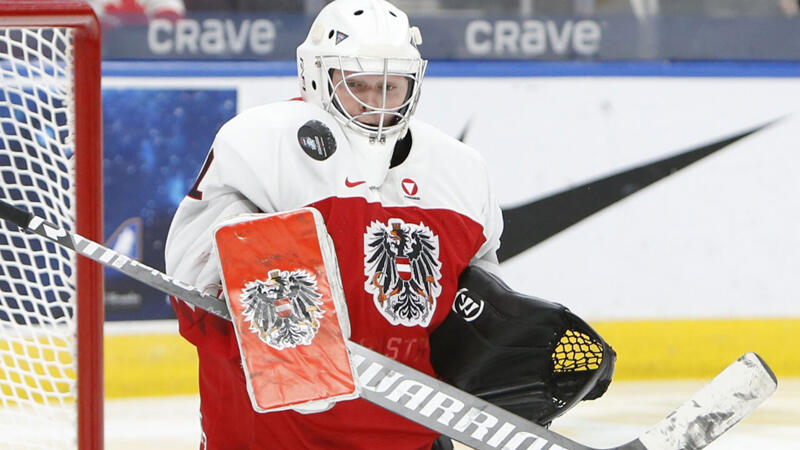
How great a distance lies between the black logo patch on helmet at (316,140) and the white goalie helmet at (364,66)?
0.13 feet

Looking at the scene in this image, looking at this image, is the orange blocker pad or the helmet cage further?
the helmet cage

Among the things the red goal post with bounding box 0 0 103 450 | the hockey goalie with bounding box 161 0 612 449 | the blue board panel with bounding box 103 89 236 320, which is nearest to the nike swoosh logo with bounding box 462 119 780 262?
the blue board panel with bounding box 103 89 236 320

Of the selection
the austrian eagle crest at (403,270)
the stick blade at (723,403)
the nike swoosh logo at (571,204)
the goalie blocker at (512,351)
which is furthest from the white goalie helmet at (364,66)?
the nike swoosh logo at (571,204)

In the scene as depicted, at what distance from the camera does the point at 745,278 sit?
4215mm

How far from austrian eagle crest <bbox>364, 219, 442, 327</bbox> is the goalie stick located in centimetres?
14

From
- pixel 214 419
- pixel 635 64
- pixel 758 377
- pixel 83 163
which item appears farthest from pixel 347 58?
pixel 635 64

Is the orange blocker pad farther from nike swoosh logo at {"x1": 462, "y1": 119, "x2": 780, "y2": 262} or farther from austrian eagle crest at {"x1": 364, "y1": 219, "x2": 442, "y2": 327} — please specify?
nike swoosh logo at {"x1": 462, "y1": 119, "x2": 780, "y2": 262}

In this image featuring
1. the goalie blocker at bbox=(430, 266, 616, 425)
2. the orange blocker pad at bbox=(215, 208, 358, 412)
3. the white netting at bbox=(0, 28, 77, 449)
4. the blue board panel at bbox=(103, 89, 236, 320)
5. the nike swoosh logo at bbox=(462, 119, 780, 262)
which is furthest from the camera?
the nike swoosh logo at bbox=(462, 119, 780, 262)

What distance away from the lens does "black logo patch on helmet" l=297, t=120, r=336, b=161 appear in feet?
5.71

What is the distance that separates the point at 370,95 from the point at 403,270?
0.25 m

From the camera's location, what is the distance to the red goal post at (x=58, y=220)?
1.86 meters

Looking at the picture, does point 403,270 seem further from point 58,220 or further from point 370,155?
point 58,220

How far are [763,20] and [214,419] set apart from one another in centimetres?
295

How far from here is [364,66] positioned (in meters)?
1.78
